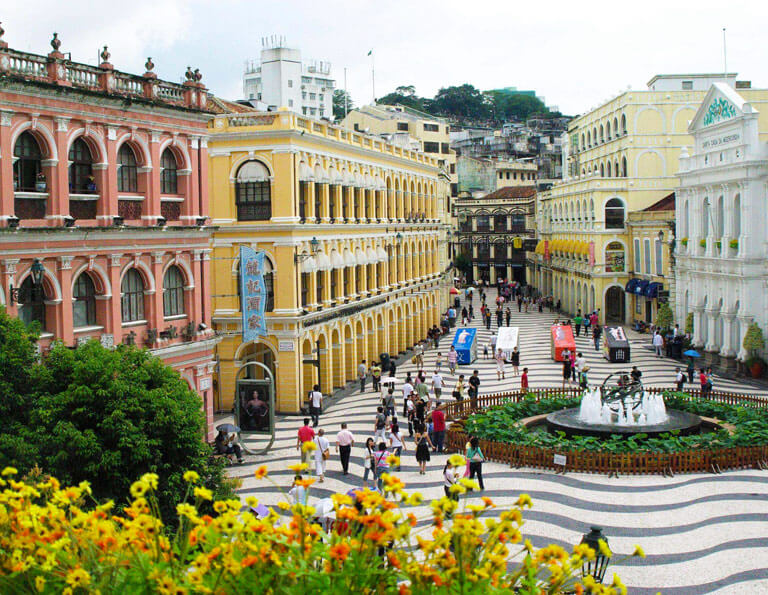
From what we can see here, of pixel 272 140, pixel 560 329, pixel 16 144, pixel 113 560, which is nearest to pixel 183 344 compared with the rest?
pixel 16 144

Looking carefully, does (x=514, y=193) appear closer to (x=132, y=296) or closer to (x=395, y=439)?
(x=395, y=439)

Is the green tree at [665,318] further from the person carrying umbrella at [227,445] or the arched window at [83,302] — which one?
the arched window at [83,302]

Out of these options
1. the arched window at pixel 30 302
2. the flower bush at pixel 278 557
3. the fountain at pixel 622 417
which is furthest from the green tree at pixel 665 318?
the flower bush at pixel 278 557

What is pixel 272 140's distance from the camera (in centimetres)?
3419

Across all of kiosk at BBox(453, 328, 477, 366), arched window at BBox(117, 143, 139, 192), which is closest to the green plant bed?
arched window at BBox(117, 143, 139, 192)

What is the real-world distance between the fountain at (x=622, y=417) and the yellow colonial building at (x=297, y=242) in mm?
11371

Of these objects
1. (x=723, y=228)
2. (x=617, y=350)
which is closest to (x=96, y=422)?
(x=617, y=350)

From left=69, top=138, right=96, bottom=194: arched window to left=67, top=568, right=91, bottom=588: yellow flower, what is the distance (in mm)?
18256

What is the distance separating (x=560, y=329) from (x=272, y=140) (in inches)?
789

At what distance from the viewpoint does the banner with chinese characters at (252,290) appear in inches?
1182

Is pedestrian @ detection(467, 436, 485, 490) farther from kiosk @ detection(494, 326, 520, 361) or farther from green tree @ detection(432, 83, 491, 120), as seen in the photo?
green tree @ detection(432, 83, 491, 120)

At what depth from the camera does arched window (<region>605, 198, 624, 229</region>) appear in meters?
65.2

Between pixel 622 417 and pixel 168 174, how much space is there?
15.3 metres

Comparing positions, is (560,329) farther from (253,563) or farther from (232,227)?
Result: (253,563)
